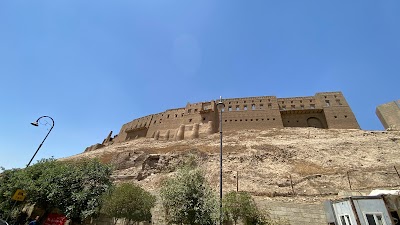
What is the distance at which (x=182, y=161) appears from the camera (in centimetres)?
2984

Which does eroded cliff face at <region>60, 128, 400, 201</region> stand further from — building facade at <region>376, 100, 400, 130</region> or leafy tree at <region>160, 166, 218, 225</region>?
building facade at <region>376, 100, 400, 130</region>

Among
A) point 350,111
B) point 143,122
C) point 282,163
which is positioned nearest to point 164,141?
point 143,122

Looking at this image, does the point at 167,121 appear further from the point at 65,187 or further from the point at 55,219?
the point at 55,219

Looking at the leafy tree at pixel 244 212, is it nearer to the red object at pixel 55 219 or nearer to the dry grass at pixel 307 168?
the dry grass at pixel 307 168

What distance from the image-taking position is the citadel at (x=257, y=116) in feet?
158

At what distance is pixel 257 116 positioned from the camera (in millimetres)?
50906

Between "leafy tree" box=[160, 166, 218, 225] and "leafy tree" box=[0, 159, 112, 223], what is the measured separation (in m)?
5.78

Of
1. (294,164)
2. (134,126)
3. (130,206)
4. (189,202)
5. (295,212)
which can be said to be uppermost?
(134,126)

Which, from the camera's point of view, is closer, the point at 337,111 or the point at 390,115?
the point at 390,115

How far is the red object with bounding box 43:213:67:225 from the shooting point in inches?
680

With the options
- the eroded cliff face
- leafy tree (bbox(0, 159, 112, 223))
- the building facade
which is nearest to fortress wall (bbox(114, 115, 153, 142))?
the eroded cliff face

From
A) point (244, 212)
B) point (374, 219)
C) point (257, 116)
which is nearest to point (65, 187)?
point (244, 212)

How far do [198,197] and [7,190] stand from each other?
58.5 ft

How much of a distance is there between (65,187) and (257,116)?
39709mm
